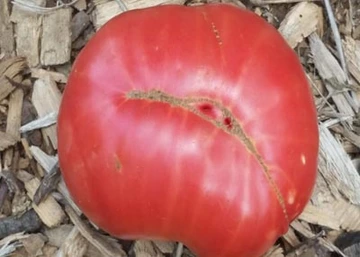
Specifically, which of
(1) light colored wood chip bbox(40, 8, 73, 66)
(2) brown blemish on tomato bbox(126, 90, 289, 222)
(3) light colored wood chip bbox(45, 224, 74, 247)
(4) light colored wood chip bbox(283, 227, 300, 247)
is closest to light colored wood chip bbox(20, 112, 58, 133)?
(1) light colored wood chip bbox(40, 8, 73, 66)

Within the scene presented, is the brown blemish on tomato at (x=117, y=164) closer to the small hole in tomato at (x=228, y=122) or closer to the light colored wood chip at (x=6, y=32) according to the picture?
the small hole in tomato at (x=228, y=122)

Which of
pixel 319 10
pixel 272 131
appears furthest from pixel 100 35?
pixel 319 10

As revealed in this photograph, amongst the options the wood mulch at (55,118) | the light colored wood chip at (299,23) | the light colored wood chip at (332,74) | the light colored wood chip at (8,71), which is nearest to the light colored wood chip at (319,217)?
the wood mulch at (55,118)

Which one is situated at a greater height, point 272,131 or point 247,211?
point 272,131

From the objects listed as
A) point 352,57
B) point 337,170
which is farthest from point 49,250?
point 352,57

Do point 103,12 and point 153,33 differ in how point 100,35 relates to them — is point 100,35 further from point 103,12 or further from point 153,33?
point 103,12

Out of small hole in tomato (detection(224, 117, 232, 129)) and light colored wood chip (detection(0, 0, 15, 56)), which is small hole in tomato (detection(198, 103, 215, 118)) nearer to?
small hole in tomato (detection(224, 117, 232, 129))

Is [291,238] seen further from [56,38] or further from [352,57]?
[56,38]
